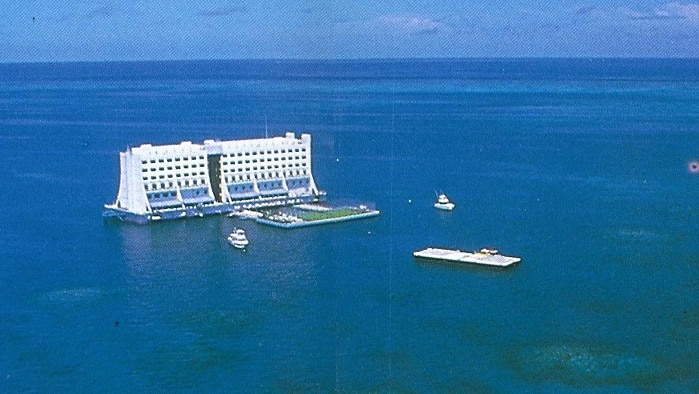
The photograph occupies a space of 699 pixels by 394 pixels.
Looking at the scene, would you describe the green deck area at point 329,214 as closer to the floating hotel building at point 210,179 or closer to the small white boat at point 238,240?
the floating hotel building at point 210,179

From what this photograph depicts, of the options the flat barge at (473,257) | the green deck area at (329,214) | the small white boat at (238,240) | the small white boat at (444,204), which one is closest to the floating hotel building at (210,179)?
the green deck area at (329,214)

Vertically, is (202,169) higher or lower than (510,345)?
higher

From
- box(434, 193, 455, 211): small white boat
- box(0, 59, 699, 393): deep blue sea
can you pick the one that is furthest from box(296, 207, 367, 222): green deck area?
box(434, 193, 455, 211): small white boat

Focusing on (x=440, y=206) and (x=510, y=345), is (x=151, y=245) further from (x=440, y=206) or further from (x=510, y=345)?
(x=510, y=345)

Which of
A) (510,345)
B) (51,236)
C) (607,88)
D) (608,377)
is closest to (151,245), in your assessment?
(51,236)

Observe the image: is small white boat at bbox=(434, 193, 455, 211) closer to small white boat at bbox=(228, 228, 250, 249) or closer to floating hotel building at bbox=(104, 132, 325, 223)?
floating hotel building at bbox=(104, 132, 325, 223)
